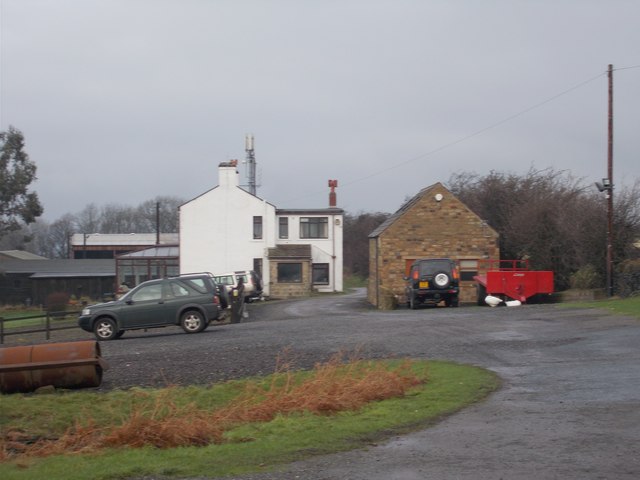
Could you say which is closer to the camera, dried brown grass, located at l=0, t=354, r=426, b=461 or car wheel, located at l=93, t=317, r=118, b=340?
dried brown grass, located at l=0, t=354, r=426, b=461

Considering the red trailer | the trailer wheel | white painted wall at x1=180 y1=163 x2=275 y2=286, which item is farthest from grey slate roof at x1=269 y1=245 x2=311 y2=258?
the red trailer

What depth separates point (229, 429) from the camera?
995 centimetres

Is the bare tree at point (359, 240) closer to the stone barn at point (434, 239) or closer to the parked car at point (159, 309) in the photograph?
the stone barn at point (434, 239)

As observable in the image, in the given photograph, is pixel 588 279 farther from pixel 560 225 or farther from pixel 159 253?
pixel 159 253

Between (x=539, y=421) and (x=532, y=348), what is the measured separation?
727 cm

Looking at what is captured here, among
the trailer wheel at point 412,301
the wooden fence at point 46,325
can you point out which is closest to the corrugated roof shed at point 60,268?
the wooden fence at point 46,325

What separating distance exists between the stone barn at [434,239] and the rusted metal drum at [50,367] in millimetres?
26769

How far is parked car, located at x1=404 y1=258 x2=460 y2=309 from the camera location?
32750 mm

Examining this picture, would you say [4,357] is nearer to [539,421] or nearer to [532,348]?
[539,421]

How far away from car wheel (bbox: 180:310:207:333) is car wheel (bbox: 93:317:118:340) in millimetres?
2105

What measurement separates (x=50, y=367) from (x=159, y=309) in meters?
11.1

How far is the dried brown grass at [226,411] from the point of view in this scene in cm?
932

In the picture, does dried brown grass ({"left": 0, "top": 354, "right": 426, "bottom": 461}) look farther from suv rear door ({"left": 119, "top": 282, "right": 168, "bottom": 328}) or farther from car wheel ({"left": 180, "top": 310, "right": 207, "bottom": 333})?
suv rear door ({"left": 119, "top": 282, "right": 168, "bottom": 328})

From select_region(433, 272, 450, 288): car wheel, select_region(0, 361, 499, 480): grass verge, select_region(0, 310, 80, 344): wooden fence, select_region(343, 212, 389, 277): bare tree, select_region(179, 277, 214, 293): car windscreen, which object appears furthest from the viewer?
select_region(343, 212, 389, 277): bare tree
